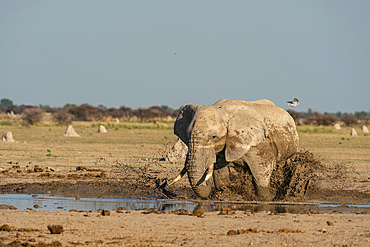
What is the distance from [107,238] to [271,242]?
243cm

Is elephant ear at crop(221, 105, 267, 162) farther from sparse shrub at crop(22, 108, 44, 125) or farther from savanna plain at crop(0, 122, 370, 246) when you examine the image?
sparse shrub at crop(22, 108, 44, 125)

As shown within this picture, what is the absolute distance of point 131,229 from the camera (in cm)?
939

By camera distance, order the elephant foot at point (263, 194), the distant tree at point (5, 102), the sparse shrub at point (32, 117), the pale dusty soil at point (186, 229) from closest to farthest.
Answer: the pale dusty soil at point (186, 229) → the elephant foot at point (263, 194) → the sparse shrub at point (32, 117) → the distant tree at point (5, 102)

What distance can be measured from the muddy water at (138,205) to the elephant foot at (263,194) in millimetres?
369

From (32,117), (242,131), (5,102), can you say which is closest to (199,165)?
(242,131)

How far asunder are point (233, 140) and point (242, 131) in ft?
0.97

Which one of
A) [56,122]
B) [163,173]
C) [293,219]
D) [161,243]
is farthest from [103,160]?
[56,122]

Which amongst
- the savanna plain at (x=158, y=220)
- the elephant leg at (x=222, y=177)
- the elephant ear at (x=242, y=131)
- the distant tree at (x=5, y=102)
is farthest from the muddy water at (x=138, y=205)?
the distant tree at (x=5, y=102)

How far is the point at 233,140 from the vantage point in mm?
12688

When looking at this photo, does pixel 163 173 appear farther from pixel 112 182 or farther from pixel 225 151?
pixel 225 151

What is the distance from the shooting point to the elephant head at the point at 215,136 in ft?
39.4

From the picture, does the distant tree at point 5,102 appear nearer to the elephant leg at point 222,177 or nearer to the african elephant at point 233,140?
the african elephant at point 233,140

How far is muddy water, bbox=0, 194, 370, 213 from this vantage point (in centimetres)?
1199

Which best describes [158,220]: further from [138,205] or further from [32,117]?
[32,117]
